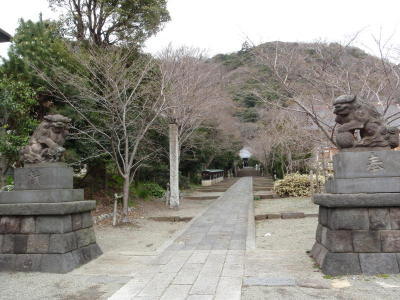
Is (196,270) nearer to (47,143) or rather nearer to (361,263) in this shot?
(361,263)

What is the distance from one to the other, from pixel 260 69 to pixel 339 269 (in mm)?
8852

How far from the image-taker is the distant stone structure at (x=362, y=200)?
16.8 feet

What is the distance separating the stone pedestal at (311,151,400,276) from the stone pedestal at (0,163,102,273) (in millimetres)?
4178

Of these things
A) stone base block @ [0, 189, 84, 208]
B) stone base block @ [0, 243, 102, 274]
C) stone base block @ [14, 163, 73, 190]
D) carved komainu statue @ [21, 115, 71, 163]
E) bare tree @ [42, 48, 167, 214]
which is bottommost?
stone base block @ [0, 243, 102, 274]

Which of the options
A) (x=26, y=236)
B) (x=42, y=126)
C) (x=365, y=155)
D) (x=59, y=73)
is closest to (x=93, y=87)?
(x=59, y=73)

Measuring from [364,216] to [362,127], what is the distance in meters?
1.39

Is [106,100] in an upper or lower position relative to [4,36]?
lower

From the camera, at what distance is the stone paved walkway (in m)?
4.68

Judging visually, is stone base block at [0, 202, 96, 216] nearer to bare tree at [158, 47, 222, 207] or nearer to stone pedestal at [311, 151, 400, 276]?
stone pedestal at [311, 151, 400, 276]

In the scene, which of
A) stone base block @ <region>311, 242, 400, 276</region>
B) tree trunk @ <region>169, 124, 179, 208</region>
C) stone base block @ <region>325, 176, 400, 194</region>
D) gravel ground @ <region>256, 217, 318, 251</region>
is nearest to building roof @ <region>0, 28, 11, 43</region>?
tree trunk @ <region>169, 124, 179, 208</region>

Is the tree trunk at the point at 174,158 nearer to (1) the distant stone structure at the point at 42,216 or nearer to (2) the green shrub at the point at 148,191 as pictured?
(2) the green shrub at the point at 148,191

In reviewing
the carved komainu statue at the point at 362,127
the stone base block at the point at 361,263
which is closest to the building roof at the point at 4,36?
the carved komainu statue at the point at 362,127

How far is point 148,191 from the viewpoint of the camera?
18.3 meters

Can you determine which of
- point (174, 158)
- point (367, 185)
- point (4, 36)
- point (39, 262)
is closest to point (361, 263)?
point (367, 185)
